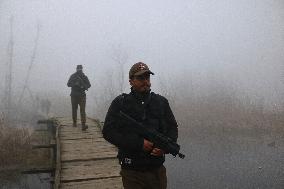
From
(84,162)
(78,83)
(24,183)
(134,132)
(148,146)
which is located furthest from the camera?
(24,183)

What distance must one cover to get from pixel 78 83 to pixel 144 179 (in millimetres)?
6936

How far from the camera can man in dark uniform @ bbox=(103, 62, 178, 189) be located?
11.7 ft

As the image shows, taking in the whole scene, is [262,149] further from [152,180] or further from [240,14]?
[240,14]

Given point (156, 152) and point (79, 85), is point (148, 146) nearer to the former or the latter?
point (156, 152)

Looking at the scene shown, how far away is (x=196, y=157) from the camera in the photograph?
1407cm

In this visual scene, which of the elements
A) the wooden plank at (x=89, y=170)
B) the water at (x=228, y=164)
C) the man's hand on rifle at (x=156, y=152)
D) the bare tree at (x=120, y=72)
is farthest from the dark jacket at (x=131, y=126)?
the bare tree at (x=120, y=72)

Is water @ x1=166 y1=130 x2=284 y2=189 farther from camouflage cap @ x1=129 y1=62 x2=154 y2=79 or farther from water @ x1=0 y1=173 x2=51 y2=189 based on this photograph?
camouflage cap @ x1=129 y1=62 x2=154 y2=79

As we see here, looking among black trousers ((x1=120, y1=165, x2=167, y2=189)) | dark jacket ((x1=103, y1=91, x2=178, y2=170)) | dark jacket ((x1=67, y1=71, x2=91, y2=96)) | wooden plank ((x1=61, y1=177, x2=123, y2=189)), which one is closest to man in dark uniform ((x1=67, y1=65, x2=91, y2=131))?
dark jacket ((x1=67, y1=71, x2=91, y2=96))

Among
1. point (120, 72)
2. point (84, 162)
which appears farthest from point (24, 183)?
point (120, 72)

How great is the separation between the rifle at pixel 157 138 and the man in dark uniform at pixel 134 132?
0.06m

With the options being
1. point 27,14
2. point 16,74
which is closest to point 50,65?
point 16,74

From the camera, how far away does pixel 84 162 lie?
780 cm

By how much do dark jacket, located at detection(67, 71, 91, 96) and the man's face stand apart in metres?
6.67

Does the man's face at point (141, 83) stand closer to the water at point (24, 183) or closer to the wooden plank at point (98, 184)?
the wooden plank at point (98, 184)
